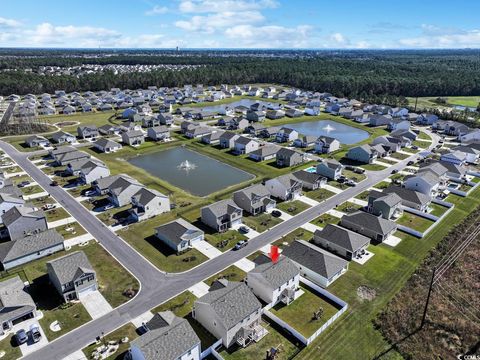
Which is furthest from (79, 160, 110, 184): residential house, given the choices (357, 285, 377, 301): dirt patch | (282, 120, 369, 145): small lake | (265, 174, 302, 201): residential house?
(282, 120, 369, 145): small lake

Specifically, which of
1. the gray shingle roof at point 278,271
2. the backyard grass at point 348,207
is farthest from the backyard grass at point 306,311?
the backyard grass at point 348,207

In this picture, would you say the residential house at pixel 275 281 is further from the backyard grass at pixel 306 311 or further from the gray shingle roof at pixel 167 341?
the gray shingle roof at pixel 167 341

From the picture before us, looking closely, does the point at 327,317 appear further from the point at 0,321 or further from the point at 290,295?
the point at 0,321

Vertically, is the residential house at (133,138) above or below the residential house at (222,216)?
above

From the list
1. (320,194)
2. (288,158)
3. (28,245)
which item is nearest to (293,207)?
(320,194)

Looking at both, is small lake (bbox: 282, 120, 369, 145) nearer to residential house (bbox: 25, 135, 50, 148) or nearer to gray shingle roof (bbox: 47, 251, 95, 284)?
residential house (bbox: 25, 135, 50, 148)

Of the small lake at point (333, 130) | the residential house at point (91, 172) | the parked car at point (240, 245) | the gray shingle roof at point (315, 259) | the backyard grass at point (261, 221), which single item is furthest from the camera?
the small lake at point (333, 130)

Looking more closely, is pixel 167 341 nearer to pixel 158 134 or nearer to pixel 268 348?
pixel 268 348

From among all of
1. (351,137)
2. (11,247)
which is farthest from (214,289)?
(351,137)
